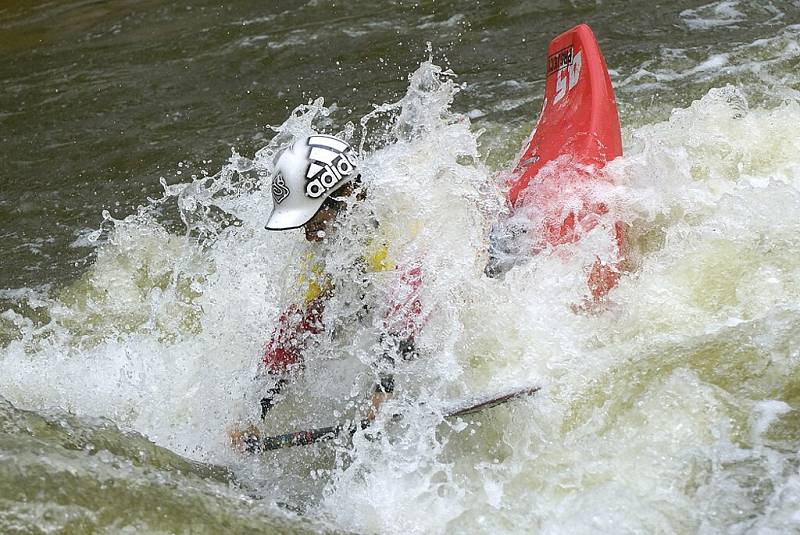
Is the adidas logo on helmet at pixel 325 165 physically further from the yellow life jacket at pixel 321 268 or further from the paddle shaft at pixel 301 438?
the paddle shaft at pixel 301 438

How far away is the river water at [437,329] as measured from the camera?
9.57ft

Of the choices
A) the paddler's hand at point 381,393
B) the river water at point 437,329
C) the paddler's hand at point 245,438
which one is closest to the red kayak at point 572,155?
the river water at point 437,329

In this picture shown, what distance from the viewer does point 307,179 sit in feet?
11.4

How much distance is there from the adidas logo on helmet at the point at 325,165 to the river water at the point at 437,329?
0.17 meters

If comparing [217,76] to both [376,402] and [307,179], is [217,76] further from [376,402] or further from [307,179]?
[376,402]

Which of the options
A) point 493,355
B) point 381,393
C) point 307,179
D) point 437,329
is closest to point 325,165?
point 307,179

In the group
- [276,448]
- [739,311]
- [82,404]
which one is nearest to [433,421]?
[276,448]

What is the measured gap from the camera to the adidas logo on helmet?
3.48 metres

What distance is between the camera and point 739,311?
3.72 m

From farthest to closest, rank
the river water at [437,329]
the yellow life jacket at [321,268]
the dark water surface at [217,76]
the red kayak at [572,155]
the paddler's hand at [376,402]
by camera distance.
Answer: the dark water surface at [217,76], the red kayak at [572,155], the yellow life jacket at [321,268], the paddler's hand at [376,402], the river water at [437,329]

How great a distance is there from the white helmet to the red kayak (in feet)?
3.15

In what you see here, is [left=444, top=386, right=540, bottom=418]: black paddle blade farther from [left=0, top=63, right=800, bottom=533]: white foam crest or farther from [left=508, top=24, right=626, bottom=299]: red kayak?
[left=508, top=24, right=626, bottom=299]: red kayak

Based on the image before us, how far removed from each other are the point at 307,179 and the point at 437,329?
0.74 meters

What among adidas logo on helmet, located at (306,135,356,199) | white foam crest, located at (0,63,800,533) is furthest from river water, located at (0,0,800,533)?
adidas logo on helmet, located at (306,135,356,199)
